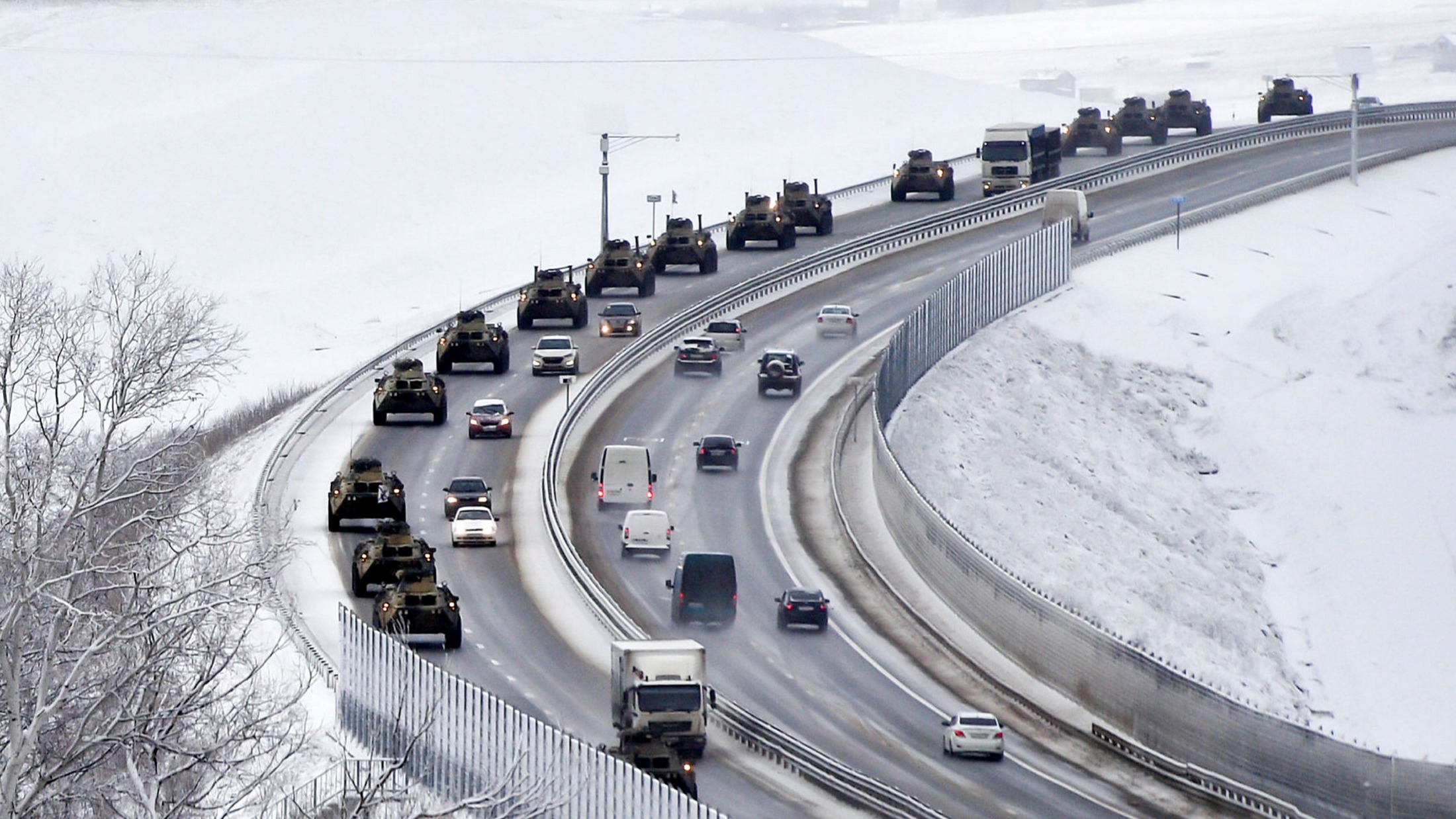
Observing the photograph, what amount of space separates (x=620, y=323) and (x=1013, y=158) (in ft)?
100

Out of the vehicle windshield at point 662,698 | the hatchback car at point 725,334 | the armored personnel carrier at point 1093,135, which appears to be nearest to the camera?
the vehicle windshield at point 662,698

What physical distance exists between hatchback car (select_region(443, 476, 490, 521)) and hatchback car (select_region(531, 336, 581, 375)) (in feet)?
57.2

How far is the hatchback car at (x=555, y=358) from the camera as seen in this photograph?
273ft

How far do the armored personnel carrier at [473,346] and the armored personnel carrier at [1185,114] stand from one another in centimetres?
5788

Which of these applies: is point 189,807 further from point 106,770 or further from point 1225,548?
point 1225,548

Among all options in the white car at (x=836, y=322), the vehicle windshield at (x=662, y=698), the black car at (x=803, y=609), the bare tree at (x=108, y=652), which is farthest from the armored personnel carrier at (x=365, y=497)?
the white car at (x=836, y=322)

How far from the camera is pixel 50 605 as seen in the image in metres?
30.7

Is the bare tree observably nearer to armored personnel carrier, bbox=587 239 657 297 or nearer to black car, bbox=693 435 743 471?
black car, bbox=693 435 743 471

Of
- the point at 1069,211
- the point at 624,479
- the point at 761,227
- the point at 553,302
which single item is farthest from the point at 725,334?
the point at 1069,211

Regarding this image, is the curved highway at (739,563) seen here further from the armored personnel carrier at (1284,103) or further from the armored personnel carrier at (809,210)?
the armored personnel carrier at (1284,103)

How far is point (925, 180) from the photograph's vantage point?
113312 mm

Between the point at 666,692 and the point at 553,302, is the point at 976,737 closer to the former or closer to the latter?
the point at 666,692

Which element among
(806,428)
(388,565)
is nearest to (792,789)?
(388,565)

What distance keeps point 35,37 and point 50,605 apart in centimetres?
17602
